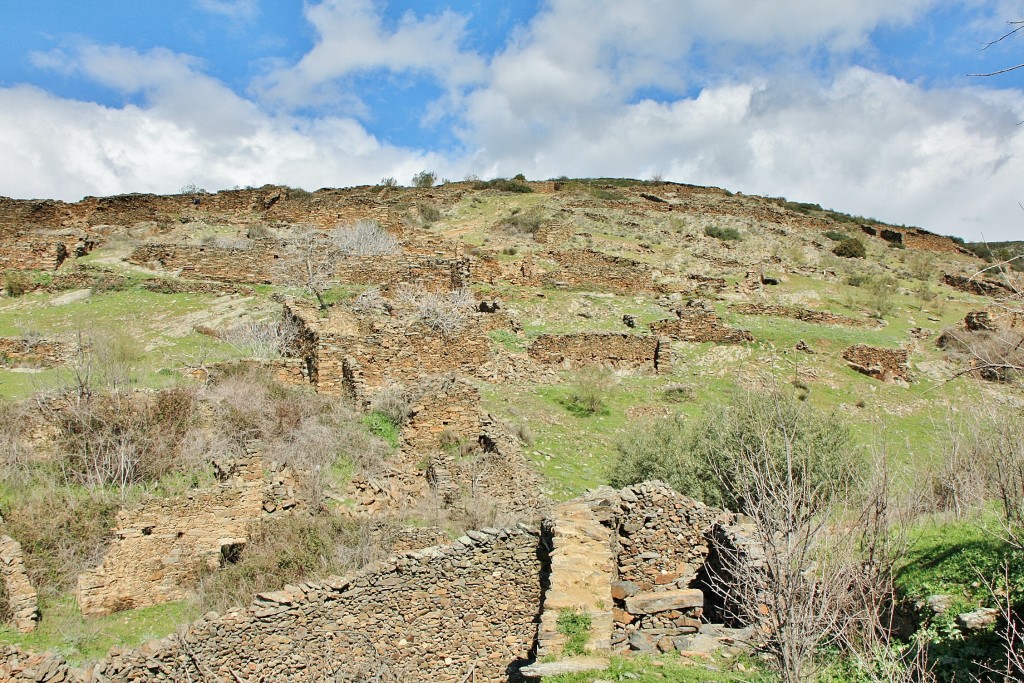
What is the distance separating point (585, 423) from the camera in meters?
15.3

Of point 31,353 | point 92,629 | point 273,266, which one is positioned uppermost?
point 273,266

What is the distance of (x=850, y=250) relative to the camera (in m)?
40.1

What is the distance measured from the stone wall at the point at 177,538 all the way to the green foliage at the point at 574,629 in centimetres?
507

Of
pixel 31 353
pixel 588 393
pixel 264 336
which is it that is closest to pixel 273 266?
pixel 264 336

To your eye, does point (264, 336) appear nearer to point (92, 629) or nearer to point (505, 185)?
point (92, 629)

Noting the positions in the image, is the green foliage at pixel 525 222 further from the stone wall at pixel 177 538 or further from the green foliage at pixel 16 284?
the stone wall at pixel 177 538

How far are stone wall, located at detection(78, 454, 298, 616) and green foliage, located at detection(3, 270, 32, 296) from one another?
14971 millimetres

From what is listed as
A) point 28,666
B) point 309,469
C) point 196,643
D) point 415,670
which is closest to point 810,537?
point 415,670

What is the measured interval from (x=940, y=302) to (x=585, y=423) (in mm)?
22117

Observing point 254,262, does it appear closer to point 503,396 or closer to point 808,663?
point 503,396

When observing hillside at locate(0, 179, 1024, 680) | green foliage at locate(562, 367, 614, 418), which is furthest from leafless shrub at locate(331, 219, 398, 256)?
green foliage at locate(562, 367, 614, 418)

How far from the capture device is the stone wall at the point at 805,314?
23875mm

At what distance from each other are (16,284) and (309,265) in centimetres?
865

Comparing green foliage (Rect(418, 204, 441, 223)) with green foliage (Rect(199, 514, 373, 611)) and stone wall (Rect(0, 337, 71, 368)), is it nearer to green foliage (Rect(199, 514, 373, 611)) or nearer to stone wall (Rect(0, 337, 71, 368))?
stone wall (Rect(0, 337, 71, 368))
